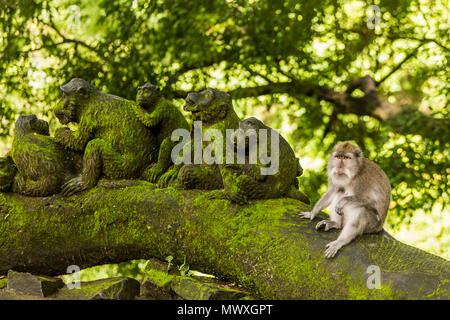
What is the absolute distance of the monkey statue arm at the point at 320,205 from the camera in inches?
171

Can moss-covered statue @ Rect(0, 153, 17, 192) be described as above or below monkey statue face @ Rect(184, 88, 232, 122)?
below

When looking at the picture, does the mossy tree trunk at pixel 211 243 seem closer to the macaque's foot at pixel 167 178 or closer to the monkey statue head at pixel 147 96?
the macaque's foot at pixel 167 178

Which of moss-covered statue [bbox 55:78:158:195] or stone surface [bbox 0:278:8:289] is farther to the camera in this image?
moss-covered statue [bbox 55:78:158:195]

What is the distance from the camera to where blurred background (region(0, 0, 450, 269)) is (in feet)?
27.2

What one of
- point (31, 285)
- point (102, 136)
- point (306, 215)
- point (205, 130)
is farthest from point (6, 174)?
point (306, 215)

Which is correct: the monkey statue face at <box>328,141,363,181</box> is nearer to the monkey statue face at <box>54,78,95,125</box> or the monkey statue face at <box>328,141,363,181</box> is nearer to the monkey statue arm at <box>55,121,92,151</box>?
the monkey statue arm at <box>55,121,92,151</box>

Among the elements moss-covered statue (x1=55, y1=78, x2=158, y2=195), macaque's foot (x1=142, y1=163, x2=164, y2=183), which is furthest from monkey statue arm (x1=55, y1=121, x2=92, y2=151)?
macaque's foot (x1=142, y1=163, x2=164, y2=183)

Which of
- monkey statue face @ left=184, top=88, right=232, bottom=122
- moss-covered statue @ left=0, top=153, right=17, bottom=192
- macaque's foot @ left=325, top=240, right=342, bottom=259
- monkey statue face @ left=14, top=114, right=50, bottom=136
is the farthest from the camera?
monkey statue face @ left=14, top=114, right=50, bottom=136

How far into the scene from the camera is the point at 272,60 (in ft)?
29.4

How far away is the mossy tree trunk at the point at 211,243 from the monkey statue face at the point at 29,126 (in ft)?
2.23

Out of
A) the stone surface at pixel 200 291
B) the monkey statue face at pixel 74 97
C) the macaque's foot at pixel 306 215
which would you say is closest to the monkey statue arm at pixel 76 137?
the monkey statue face at pixel 74 97

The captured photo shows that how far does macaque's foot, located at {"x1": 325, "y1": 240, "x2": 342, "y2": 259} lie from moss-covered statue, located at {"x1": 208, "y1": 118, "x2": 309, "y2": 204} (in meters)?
0.87

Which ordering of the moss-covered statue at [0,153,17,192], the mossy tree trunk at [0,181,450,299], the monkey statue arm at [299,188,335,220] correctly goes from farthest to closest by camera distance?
the moss-covered statue at [0,153,17,192] < the monkey statue arm at [299,188,335,220] < the mossy tree trunk at [0,181,450,299]

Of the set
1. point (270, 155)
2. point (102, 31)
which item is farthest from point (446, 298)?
point (102, 31)
